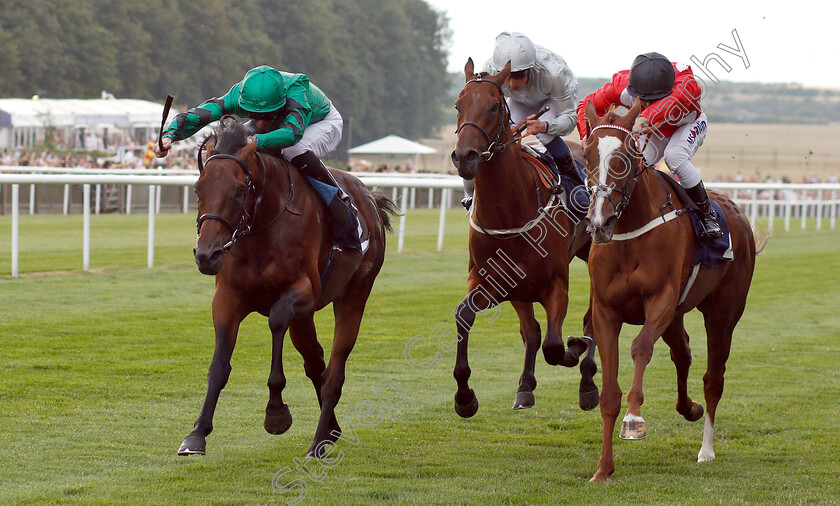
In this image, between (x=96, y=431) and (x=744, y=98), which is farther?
(x=744, y=98)

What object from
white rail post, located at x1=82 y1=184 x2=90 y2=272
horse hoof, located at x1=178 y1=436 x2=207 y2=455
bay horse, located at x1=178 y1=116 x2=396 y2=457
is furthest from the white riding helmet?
white rail post, located at x1=82 y1=184 x2=90 y2=272

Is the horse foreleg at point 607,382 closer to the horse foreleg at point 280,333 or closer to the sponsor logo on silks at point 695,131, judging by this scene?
the sponsor logo on silks at point 695,131

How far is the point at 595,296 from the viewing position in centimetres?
493

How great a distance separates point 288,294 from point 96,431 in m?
1.30

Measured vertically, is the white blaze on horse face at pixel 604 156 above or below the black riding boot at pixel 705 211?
above

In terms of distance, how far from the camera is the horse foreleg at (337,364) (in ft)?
16.7

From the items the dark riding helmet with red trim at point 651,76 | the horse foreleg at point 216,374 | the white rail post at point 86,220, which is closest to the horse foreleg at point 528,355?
the dark riding helmet with red trim at point 651,76

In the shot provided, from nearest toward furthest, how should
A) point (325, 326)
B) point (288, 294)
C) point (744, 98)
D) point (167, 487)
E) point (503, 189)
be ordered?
point (167, 487), point (288, 294), point (503, 189), point (325, 326), point (744, 98)

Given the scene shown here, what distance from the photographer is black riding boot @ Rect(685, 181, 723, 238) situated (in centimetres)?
524

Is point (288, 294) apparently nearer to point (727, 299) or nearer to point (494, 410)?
point (494, 410)

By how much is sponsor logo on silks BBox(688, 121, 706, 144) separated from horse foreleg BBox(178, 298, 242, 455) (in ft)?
7.96

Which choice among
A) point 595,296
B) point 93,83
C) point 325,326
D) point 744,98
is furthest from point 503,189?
point 744,98

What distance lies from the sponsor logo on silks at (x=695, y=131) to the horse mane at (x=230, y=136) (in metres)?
2.26

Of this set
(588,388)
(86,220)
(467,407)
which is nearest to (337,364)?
(467,407)
